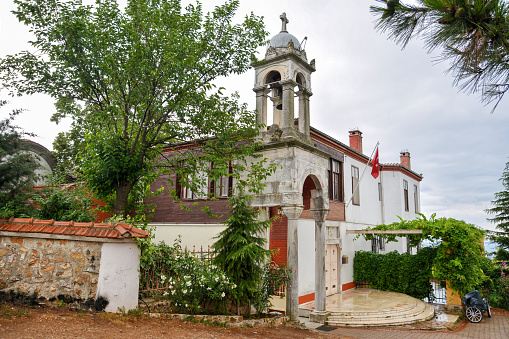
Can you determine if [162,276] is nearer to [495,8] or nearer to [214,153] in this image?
[214,153]

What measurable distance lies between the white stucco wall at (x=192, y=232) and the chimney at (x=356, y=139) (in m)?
11.7

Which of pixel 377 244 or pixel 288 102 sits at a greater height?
pixel 288 102

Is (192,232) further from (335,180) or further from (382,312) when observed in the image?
(382,312)

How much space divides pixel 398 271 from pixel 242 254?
12218 mm

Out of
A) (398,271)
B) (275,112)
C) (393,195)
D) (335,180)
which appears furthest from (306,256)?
(393,195)

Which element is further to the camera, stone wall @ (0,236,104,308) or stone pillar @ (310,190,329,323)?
stone pillar @ (310,190,329,323)

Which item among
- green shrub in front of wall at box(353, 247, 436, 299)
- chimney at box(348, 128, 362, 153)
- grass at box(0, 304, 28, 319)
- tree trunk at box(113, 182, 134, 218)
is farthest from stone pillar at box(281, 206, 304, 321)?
chimney at box(348, 128, 362, 153)

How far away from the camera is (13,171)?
6.71 meters

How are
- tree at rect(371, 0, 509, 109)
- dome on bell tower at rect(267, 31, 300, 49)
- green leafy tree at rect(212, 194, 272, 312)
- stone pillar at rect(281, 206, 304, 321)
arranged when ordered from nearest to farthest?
tree at rect(371, 0, 509, 109), green leafy tree at rect(212, 194, 272, 312), stone pillar at rect(281, 206, 304, 321), dome on bell tower at rect(267, 31, 300, 49)

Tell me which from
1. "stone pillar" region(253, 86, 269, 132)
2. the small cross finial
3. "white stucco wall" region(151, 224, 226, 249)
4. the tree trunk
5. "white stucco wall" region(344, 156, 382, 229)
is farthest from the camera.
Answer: "white stucco wall" region(344, 156, 382, 229)

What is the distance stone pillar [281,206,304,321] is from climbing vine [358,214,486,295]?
25.9 feet

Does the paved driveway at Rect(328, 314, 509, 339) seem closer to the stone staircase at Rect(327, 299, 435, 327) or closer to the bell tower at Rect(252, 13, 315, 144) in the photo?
the stone staircase at Rect(327, 299, 435, 327)

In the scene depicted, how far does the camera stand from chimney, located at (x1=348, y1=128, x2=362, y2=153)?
21.8m

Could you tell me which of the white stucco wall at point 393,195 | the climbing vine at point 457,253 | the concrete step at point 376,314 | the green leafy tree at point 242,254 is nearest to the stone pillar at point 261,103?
the green leafy tree at point 242,254
